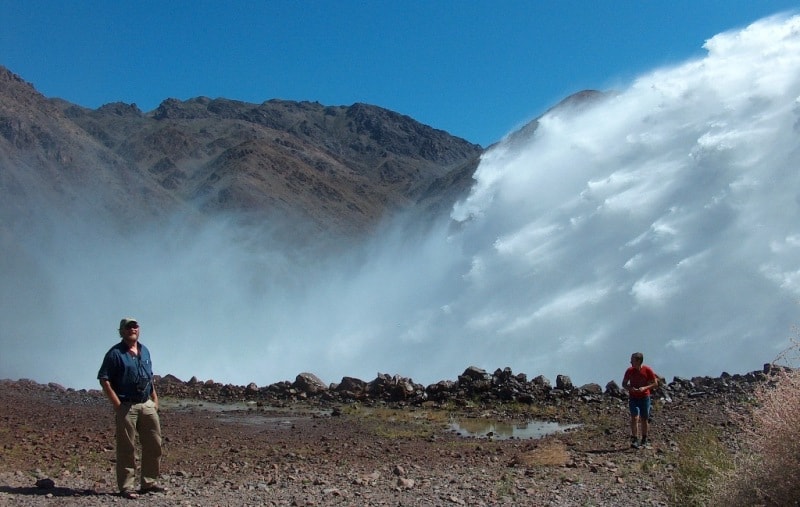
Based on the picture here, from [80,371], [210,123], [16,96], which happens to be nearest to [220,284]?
[80,371]

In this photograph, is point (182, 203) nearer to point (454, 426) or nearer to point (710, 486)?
point (454, 426)

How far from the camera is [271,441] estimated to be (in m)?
12.4

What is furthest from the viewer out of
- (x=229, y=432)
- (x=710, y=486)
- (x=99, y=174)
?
(x=99, y=174)

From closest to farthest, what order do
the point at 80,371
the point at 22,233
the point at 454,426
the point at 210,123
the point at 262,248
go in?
the point at 454,426
the point at 80,371
the point at 22,233
the point at 262,248
the point at 210,123

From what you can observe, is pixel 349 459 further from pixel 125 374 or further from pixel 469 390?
pixel 469 390

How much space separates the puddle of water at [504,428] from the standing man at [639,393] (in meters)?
2.39

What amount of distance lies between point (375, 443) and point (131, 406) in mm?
5177

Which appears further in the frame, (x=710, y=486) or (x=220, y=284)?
(x=220, y=284)

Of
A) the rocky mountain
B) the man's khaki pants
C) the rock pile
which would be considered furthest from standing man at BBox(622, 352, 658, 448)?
A: the rocky mountain

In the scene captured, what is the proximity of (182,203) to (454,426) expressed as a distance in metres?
99.4

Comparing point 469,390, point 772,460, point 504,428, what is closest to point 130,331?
point 772,460

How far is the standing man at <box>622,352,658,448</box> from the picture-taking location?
1123cm

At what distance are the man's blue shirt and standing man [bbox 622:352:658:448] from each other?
7101 mm

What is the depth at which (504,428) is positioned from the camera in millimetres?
14812
